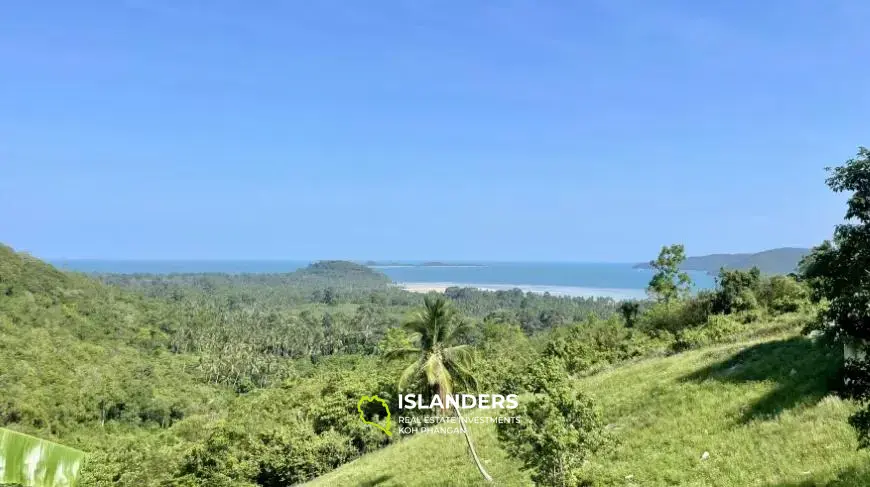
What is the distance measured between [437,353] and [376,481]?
30.0 ft

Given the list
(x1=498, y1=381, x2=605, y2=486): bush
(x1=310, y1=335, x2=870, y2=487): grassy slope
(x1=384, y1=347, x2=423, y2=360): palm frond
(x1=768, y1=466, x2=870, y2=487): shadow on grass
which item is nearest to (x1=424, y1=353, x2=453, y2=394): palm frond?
(x1=384, y1=347, x2=423, y2=360): palm frond

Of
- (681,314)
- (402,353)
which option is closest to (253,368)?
(681,314)

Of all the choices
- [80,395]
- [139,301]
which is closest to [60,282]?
[139,301]

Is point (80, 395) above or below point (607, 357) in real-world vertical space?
below

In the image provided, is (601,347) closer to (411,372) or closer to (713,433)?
(713,433)

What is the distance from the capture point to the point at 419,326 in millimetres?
27094

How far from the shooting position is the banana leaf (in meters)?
5.07

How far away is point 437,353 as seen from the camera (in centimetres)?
2697

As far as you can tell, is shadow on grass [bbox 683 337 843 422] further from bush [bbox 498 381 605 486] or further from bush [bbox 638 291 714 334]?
bush [bbox 638 291 714 334]

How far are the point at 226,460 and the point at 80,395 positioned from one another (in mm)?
67710

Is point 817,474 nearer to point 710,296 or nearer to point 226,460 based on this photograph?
point 226,460

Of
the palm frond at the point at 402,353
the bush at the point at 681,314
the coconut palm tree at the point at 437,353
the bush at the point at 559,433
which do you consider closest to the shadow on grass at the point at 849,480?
the bush at the point at 559,433

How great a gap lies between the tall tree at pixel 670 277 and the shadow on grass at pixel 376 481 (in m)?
44.7

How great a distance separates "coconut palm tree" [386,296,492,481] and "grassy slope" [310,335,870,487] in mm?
4878
